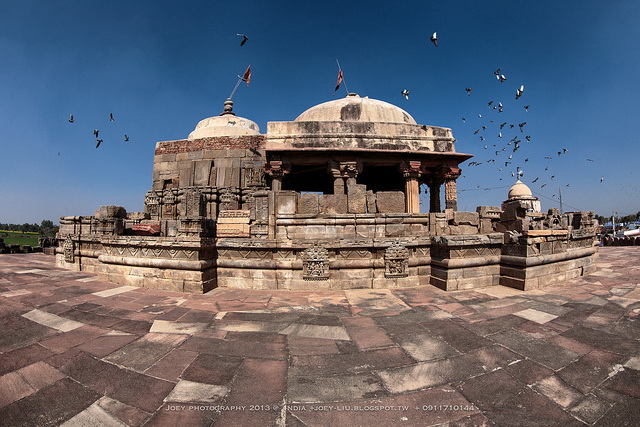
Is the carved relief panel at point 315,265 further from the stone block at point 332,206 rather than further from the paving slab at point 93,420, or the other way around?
the paving slab at point 93,420

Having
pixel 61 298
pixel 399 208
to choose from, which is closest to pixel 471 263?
pixel 399 208

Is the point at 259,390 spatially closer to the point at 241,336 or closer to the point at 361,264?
the point at 241,336

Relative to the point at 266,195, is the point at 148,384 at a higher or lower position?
lower

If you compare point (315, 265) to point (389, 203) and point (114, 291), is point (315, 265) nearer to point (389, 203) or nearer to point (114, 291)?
point (389, 203)

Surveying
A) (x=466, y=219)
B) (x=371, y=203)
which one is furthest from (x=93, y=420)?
(x=466, y=219)

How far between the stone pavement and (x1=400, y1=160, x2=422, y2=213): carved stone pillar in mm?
8780

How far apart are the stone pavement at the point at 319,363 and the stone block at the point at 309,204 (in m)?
2.49

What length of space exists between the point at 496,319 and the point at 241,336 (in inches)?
131

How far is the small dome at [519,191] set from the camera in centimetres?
2364

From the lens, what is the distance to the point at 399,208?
→ 681cm

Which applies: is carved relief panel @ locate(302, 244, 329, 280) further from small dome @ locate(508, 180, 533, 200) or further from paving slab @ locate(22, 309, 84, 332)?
small dome @ locate(508, 180, 533, 200)

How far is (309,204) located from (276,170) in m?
6.25

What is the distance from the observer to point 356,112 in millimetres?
14367

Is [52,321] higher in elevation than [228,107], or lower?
lower
